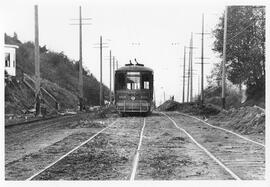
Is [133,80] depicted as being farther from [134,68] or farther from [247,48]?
[247,48]

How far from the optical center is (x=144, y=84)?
26.9 metres

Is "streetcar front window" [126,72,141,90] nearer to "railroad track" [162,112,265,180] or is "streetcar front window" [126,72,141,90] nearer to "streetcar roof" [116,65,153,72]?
"streetcar roof" [116,65,153,72]

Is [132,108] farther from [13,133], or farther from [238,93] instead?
[238,93]

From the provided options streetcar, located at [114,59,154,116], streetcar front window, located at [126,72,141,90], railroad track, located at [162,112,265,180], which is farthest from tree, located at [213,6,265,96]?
railroad track, located at [162,112,265,180]

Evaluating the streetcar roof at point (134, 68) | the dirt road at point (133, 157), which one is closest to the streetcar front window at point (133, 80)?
the streetcar roof at point (134, 68)

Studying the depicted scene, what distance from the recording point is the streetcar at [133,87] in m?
26.8

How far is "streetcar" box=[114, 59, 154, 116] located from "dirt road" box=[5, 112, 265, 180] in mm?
10085

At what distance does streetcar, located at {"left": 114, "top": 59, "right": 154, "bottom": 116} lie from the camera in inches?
1054

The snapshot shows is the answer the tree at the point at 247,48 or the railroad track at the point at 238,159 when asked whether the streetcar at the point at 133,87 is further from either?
the railroad track at the point at 238,159

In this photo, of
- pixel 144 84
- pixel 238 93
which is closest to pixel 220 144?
pixel 144 84

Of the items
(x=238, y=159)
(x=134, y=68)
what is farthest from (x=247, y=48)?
(x=238, y=159)

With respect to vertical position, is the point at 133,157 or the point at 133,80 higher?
the point at 133,80

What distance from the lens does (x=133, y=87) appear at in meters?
26.8

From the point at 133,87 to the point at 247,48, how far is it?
40.3 feet
